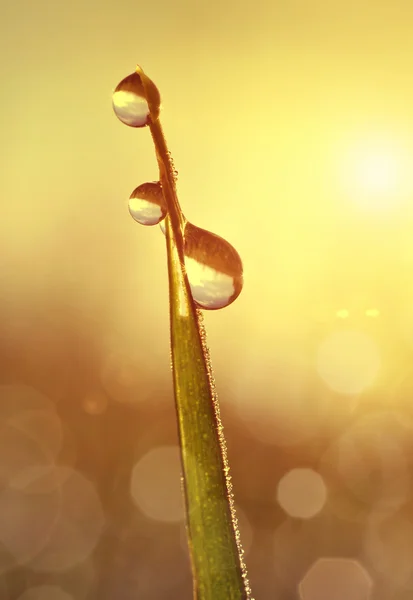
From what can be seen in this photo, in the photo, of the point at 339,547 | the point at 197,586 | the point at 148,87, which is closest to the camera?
the point at 197,586

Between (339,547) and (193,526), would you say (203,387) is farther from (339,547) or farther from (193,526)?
(339,547)

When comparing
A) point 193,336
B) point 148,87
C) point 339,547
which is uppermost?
point 148,87

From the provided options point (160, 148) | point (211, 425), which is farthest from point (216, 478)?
point (160, 148)

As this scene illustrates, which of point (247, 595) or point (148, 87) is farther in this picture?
point (148, 87)

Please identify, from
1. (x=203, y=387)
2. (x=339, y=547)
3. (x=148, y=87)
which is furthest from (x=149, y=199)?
(x=339, y=547)

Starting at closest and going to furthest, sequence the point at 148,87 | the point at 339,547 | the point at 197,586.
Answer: the point at 197,586 < the point at 148,87 < the point at 339,547

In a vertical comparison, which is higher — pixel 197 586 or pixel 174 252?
pixel 174 252

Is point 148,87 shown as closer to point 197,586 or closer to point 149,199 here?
point 149,199
